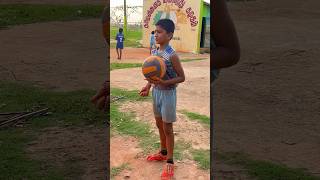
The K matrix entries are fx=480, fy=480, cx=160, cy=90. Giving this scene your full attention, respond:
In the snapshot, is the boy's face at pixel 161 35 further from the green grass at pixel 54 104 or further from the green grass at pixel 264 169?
the green grass at pixel 54 104

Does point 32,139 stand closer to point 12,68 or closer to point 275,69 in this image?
point 12,68

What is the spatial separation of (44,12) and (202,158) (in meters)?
16.7

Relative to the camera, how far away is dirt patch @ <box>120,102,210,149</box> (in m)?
4.48

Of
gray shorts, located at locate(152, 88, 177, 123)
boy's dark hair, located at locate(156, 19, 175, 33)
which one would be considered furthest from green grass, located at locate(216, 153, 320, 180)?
boy's dark hair, located at locate(156, 19, 175, 33)

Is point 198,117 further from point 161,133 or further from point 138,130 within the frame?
point 161,133

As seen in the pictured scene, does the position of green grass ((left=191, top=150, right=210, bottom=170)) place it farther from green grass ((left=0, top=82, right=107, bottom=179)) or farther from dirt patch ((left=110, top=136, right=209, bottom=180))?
green grass ((left=0, top=82, right=107, bottom=179))

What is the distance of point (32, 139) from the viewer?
5066 millimetres

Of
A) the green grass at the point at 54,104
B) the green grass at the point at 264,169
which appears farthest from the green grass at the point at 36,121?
the green grass at the point at 264,169

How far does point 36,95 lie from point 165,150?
4067mm

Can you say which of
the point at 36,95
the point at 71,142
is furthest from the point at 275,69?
the point at 71,142

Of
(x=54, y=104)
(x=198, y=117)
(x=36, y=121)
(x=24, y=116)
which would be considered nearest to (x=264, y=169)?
(x=198, y=117)

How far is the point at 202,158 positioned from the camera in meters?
3.96

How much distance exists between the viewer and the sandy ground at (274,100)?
4809 millimetres

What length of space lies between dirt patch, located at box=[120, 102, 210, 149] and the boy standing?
2.97ft
